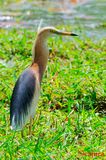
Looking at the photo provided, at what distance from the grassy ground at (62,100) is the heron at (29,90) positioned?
18 cm

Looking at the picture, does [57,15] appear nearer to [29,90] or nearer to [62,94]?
[62,94]

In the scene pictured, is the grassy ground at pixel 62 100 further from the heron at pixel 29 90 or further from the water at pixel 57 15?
the water at pixel 57 15

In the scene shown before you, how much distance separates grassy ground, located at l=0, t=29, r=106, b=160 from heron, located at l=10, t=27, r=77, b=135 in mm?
182

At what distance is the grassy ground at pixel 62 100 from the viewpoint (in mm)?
4906

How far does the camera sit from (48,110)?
19.8 feet

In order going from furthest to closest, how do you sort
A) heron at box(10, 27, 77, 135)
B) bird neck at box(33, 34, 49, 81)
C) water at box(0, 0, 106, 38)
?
water at box(0, 0, 106, 38) < bird neck at box(33, 34, 49, 81) < heron at box(10, 27, 77, 135)

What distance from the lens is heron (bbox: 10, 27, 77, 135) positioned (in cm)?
487

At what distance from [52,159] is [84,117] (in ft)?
3.67

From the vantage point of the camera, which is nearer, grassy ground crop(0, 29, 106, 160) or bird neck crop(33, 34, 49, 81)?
grassy ground crop(0, 29, 106, 160)

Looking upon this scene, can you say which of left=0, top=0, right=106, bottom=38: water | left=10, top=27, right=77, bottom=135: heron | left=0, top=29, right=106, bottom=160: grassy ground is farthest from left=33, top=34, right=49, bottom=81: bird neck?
left=0, top=0, right=106, bottom=38: water

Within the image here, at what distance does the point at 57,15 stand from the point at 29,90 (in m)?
7.22

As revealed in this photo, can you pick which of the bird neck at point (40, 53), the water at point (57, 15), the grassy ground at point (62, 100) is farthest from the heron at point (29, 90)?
the water at point (57, 15)

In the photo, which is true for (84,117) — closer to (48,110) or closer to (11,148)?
(48,110)

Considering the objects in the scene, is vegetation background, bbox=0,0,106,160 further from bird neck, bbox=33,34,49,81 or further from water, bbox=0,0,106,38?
bird neck, bbox=33,34,49,81
